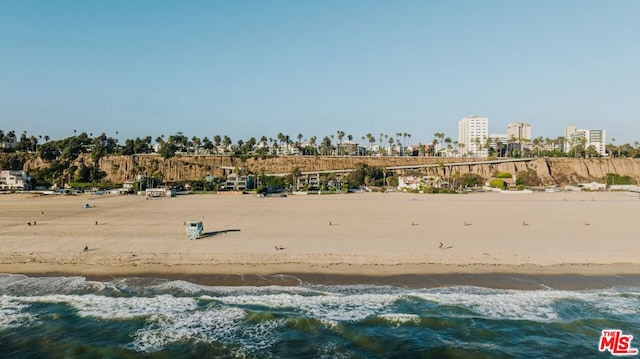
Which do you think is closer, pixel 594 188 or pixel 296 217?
pixel 296 217

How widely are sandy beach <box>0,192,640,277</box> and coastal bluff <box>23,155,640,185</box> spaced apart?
204 feet

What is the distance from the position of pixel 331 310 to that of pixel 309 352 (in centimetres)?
301

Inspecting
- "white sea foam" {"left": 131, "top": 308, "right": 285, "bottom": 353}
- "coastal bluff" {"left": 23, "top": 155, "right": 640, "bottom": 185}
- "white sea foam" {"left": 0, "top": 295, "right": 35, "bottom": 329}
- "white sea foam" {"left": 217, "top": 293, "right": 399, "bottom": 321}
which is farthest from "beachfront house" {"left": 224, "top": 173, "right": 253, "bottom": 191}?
"white sea foam" {"left": 131, "top": 308, "right": 285, "bottom": 353}

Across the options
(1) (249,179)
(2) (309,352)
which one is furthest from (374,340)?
(1) (249,179)

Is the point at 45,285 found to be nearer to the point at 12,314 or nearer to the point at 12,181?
Result: the point at 12,314

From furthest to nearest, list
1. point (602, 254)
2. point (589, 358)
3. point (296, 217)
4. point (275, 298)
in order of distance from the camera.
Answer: point (296, 217) → point (602, 254) → point (275, 298) → point (589, 358)

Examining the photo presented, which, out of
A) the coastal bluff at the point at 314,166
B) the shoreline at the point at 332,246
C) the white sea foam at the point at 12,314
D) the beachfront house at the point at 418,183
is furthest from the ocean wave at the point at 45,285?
the coastal bluff at the point at 314,166

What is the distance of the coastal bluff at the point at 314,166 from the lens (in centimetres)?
10025

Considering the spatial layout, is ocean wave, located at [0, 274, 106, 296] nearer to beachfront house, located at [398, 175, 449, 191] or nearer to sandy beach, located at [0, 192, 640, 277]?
sandy beach, located at [0, 192, 640, 277]

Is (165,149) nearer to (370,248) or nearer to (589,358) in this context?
(370,248)

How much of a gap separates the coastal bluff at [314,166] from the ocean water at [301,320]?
81937 millimetres

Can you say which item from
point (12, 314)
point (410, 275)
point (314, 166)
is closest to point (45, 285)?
point (12, 314)

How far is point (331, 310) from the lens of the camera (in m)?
15.5

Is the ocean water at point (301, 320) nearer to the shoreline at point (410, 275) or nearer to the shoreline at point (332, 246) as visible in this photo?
the shoreline at point (410, 275)
